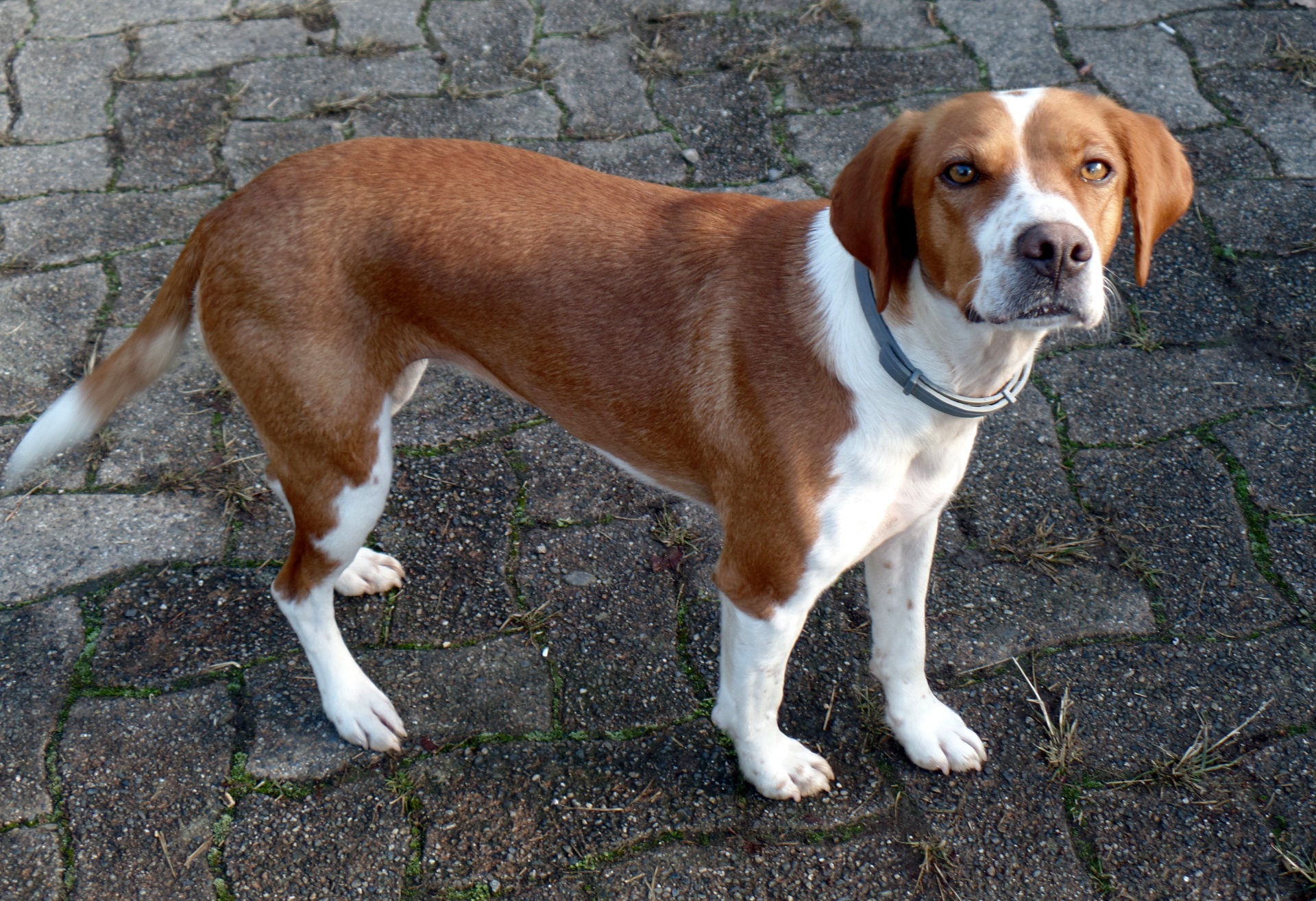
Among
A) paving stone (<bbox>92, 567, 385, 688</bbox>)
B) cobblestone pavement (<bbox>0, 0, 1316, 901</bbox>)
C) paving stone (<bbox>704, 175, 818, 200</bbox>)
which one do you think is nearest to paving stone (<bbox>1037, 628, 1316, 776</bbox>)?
cobblestone pavement (<bbox>0, 0, 1316, 901</bbox>)

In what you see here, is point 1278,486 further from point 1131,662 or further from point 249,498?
point 249,498

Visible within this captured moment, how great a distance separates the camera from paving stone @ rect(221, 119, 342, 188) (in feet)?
14.0

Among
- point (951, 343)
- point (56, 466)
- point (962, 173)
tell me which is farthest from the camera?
point (56, 466)

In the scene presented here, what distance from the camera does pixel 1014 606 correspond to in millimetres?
3027

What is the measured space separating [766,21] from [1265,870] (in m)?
3.99

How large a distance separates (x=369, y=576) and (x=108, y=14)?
3.52 meters

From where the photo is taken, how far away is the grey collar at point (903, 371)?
6.74 feet

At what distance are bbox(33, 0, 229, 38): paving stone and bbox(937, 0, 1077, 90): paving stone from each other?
3425mm

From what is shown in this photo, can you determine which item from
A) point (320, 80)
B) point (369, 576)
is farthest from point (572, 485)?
point (320, 80)

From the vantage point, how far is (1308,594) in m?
3.02

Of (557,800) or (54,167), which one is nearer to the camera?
(557,800)

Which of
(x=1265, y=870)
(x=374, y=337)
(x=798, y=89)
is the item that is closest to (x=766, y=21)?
(x=798, y=89)

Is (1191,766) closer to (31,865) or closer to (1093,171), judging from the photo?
(1093,171)

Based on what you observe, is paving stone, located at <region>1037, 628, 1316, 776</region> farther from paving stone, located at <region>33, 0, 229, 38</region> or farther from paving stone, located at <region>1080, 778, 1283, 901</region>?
paving stone, located at <region>33, 0, 229, 38</region>
